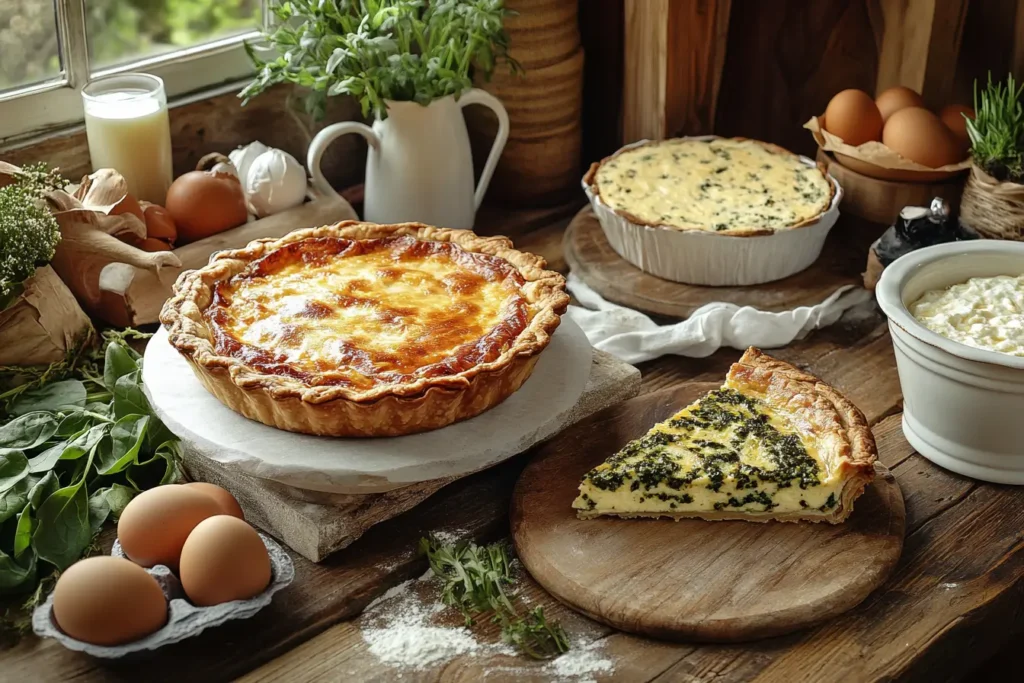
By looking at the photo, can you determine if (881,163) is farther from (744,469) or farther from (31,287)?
(31,287)

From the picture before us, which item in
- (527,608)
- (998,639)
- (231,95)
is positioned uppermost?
(231,95)

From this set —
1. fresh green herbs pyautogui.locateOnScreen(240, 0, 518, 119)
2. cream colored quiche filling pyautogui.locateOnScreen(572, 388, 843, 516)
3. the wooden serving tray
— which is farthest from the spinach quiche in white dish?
the wooden serving tray

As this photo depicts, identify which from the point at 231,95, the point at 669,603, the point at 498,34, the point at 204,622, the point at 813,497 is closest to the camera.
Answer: the point at 204,622

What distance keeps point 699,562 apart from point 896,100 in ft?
5.12

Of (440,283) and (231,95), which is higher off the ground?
(231,95)

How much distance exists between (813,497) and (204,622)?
105cm

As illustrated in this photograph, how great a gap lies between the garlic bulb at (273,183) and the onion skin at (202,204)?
0.23 ft

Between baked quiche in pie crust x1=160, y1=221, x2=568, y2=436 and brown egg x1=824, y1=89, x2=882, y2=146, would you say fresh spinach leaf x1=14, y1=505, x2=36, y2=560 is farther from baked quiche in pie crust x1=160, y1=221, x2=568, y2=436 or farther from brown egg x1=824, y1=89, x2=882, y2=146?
brown egg x1=824, y1=89, x2=882, y2=146

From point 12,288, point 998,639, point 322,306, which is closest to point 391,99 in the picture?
point 322,306

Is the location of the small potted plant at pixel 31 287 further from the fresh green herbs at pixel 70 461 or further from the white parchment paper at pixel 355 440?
the white parchment paper at pixel 355 440

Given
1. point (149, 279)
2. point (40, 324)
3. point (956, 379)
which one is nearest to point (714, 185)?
point (956, 379)

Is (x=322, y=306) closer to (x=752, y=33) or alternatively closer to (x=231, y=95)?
(x=231, y=95)

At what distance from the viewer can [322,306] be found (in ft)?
7.40

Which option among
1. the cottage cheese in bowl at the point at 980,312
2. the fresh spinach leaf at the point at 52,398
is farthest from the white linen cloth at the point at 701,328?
the fresh spinach leaf at the point at 52,398
